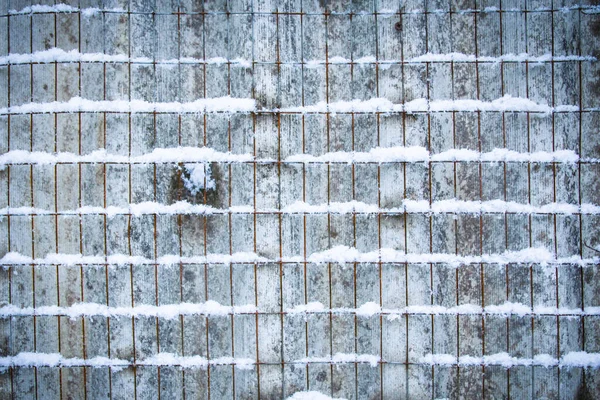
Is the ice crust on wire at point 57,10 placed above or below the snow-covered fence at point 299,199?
above

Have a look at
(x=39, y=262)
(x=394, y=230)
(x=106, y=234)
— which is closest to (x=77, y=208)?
(x=106, y=234)

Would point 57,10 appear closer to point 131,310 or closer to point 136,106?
Result: point 136,106

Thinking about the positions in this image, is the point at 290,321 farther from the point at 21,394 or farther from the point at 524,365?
the point at 21,394

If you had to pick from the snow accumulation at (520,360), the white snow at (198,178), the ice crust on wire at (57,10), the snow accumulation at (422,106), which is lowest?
the snow accumulation at (520,360)

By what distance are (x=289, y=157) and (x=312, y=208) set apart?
0.31 metres

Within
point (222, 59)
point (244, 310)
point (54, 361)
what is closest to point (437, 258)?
point (244, 310)

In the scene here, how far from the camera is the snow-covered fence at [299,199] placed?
2.26 metres

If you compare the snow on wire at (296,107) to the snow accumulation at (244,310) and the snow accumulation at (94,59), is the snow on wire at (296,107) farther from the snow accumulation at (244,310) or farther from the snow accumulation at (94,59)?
the snow accumulation at (244,310)

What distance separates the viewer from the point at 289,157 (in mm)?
Result: 2271

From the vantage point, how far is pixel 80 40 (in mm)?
2287

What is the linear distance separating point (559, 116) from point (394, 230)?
110 cm

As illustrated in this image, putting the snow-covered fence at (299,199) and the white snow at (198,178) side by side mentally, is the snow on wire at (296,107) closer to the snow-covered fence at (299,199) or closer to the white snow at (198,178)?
the snow-covered fence at (299,199)

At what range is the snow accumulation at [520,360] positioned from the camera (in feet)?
7.39

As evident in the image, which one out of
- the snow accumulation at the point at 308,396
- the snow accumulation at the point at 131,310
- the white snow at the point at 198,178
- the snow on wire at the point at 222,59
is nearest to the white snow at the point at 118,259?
the snow accumulation at the point at 131,310
